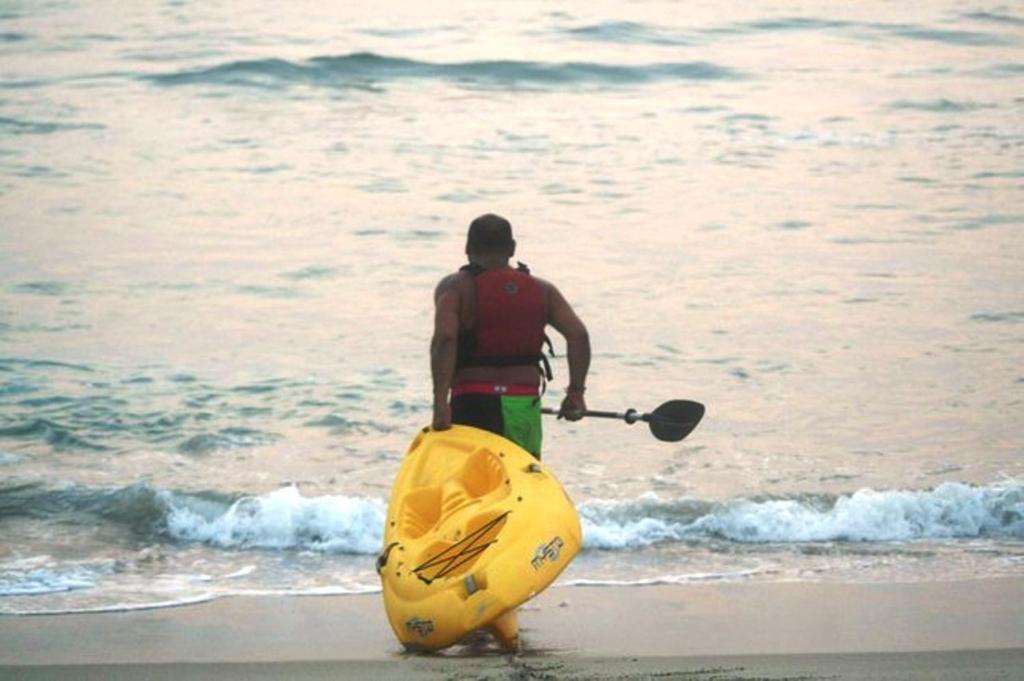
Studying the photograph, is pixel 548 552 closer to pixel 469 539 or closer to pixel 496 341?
pixel 469 539

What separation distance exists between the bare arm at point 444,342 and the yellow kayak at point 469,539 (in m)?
0.14

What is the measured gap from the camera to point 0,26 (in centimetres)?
2539

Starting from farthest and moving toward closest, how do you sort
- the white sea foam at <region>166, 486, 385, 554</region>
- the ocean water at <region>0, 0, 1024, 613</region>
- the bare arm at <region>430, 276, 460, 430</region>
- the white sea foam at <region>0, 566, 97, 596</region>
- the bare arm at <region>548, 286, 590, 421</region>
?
the ocean water at <region>0, 0, 1024, 613</region>
the white sea foam at <region>166, 486, 385, 554</region>
the white sea foam at <region>0, 566, 97, 596</region>
the bare arm at <region>548, 286, 590, 421</region>
the bare arm at <region>430, 276, 460, 430</region>

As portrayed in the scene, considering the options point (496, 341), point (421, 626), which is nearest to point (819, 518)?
point (496, 341)

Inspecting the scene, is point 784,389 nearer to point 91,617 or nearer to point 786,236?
point 786,236

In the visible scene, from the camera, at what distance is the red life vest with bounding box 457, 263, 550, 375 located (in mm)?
6668

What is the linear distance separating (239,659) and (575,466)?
3.47m

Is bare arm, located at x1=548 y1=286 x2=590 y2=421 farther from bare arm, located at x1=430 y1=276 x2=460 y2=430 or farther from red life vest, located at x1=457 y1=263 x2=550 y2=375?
bare arm, located at x1=430 y1=276 x2=460 y2=430

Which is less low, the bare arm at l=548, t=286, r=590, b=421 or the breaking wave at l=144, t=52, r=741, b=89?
the bare arm at l=548, t=286, r=590, b=421

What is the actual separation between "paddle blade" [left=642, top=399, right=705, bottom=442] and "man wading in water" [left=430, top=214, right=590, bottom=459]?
451mm

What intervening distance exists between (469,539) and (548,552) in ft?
0.87

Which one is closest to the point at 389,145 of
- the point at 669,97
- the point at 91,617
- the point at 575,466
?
the point at 669,97

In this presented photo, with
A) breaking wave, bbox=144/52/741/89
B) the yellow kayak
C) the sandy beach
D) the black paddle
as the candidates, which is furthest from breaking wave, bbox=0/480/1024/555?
breaking wave, bbox=144/52/741/89

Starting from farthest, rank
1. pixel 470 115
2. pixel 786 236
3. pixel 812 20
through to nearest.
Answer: pixel 812 20, pixel 470 115, pixel 786 236
